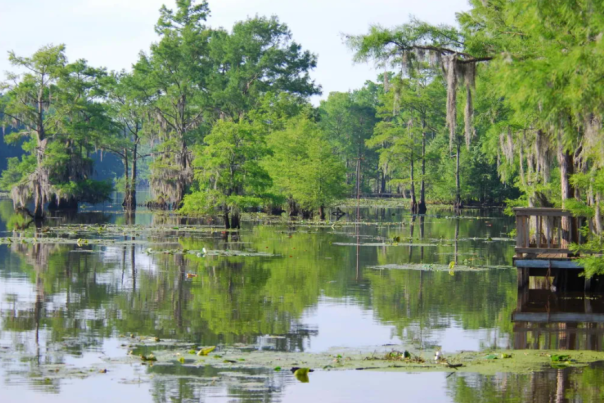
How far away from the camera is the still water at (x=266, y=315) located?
35.0ft

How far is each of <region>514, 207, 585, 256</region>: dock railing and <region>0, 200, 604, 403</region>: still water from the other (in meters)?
1.11

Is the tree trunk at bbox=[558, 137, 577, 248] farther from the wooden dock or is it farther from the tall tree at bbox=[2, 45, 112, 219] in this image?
the tall tree at bbox=[2, 45, 112, 219]

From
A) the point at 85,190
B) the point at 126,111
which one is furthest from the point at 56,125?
the point at 126,111

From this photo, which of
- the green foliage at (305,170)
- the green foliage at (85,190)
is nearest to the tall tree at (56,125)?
the green foliage at (85,190)

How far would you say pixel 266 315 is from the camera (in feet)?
53.5

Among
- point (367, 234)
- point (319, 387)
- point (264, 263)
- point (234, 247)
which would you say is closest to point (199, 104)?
point (367, 234)

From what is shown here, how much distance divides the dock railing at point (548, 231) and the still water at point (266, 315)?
111cm

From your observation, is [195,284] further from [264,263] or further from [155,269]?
[264,263]

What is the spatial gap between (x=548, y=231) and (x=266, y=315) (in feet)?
23.5

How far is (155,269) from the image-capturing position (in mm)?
23438

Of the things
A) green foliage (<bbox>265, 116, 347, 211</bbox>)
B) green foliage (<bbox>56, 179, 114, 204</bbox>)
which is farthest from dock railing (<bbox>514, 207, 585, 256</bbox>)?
green foliage (<bbox>56, 179, 114, 204</bbox>)

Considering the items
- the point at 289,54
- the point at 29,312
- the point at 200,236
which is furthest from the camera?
the point at 289,54

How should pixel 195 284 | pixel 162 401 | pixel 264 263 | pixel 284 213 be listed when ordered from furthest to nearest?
1. pixel 284 213
2. pixel 264 263
3. pixel 195 284
4. pixel 162 401

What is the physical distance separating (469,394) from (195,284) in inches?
436
